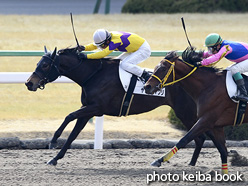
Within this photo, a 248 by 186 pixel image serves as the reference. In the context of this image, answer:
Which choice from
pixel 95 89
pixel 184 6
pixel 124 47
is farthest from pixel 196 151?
pixel 184 6

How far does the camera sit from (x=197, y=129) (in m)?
6.25

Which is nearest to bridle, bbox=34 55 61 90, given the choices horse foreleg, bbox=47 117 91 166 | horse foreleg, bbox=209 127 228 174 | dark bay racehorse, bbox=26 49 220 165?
dark bay racehorse, bbox=26 49 220 165

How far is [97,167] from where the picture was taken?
695 cm

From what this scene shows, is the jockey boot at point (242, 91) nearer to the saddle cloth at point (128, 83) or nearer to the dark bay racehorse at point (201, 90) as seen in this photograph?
the dark bay racehorse at point (201, 90)

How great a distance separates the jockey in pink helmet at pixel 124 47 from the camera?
705 cm

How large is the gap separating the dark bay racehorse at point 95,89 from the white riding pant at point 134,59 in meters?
0.11

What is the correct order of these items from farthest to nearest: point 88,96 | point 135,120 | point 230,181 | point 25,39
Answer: point 25,39, point 135,120, point 88,96, point 230,181

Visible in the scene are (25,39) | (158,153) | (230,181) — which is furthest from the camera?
(25,39)

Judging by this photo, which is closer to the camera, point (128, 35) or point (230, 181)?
point (230, 181)

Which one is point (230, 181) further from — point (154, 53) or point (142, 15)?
point (142, 15)

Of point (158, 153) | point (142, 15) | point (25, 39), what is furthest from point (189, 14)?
point (158, 153)

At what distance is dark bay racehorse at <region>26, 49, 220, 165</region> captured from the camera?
691 cm

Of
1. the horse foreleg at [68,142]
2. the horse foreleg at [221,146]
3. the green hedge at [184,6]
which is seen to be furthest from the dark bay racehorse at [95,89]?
the green hedge at [184,6]

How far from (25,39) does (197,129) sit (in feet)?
38.3
